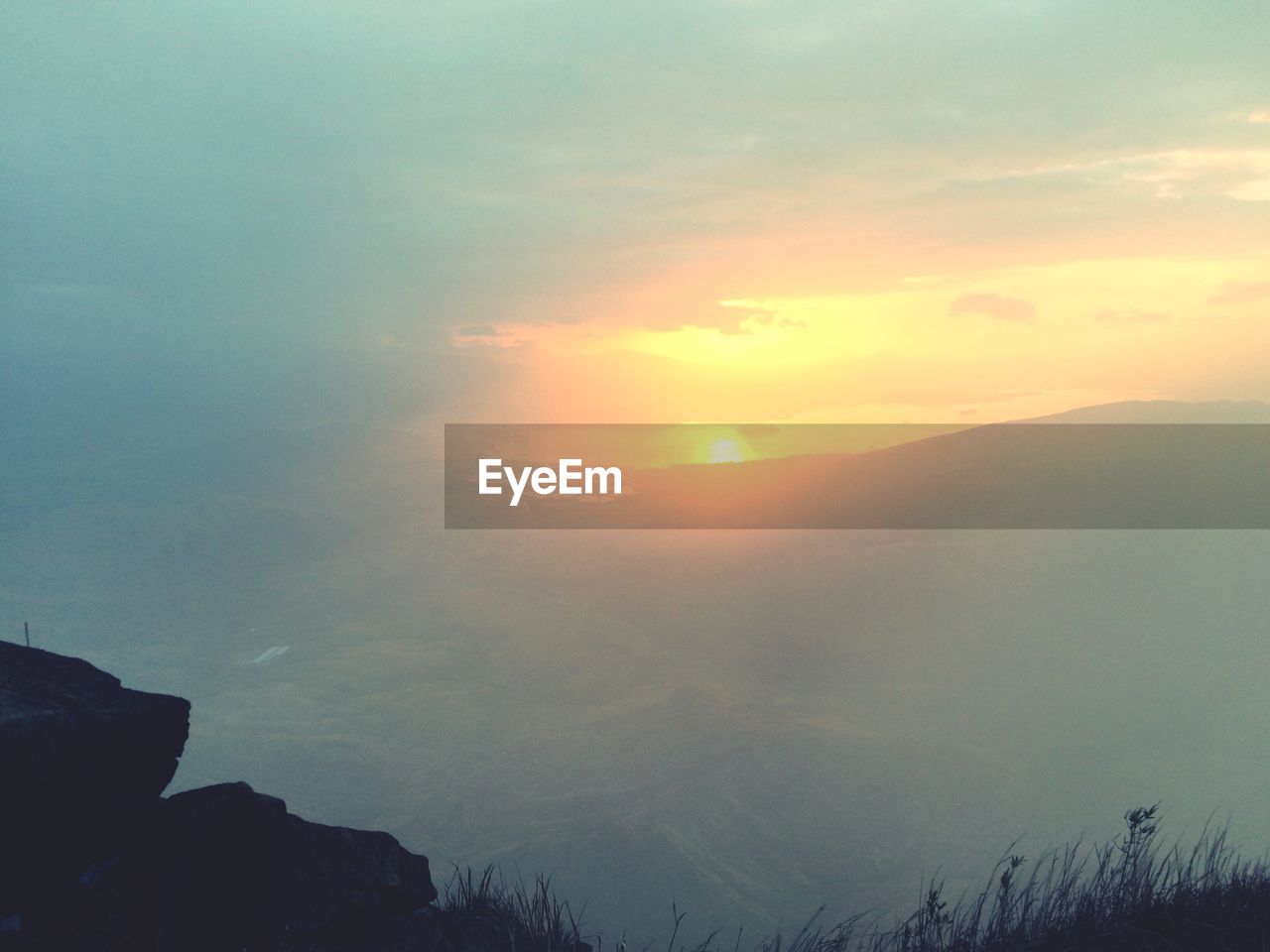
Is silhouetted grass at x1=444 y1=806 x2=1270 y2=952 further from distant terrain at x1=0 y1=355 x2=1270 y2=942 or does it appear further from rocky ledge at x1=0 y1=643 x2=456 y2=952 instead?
distant terrain at x1=0 y1=355 x2=1270 y2=942

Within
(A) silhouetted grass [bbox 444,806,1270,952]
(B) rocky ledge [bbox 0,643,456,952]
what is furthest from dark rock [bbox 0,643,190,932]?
(A) silhouetted grass [bbox 444,806,1270,952]

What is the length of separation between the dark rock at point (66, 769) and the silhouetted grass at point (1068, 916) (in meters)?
2.23

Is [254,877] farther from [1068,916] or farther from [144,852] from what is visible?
[1068,916]

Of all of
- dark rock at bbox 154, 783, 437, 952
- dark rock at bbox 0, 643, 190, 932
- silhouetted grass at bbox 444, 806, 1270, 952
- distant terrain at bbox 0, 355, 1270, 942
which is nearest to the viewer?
dark rock at bbox 0, 643, 190, 932

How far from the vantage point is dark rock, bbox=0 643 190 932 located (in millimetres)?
4594

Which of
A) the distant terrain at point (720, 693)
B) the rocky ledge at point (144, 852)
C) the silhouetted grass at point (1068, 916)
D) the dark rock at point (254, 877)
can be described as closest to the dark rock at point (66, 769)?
the rocky ledge at point (144, 852)

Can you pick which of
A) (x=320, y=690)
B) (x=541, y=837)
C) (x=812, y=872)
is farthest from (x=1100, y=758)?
(x=320, y=690)

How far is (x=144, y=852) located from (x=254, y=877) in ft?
2.03

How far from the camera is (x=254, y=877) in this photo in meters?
5.08

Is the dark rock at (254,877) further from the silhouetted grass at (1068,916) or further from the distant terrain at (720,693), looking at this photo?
the distant terrain at (720,693)

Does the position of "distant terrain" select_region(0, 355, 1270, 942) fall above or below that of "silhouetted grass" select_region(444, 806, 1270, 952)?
below

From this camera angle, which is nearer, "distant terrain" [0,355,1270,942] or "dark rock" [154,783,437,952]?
"dark rock" [154,783,437,952]

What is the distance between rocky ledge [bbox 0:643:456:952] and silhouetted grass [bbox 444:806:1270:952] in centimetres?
65

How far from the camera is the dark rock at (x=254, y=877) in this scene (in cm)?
482
